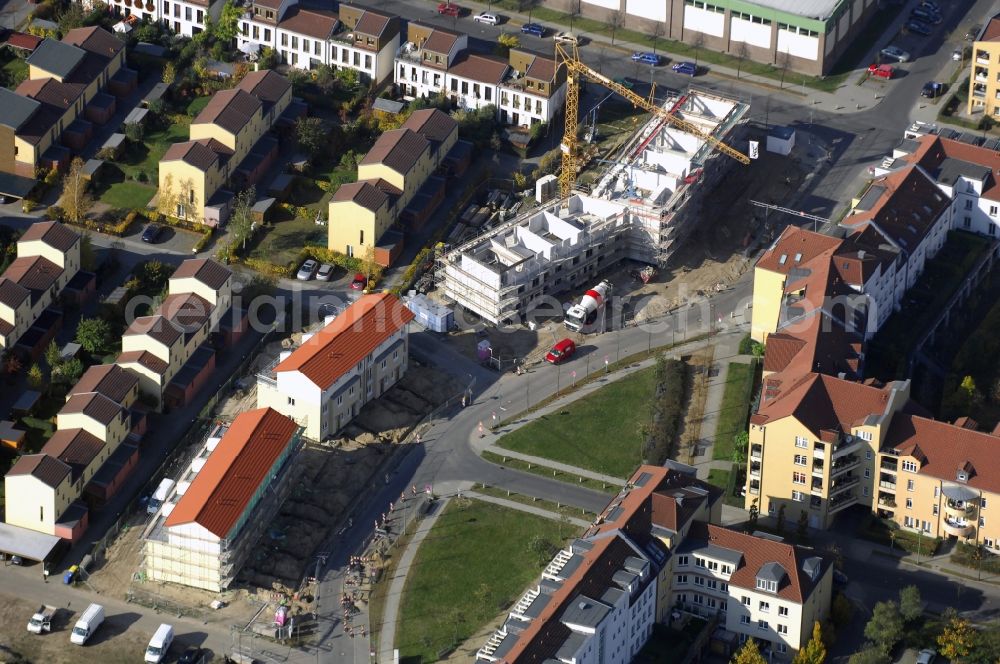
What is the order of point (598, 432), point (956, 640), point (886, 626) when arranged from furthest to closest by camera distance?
point (598, 432)
point (886, 626)
point (956, 640)

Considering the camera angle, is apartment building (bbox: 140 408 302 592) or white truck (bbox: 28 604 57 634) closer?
white truck (bbox: 28 604 57 634)

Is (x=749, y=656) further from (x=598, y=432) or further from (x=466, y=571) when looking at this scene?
(x=598, y=432)

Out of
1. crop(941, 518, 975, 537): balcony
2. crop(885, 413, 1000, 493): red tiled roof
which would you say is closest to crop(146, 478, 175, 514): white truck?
crop(885, 413, 1000, 493): red tiled roof

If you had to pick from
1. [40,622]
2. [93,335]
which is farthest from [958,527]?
[93,335]

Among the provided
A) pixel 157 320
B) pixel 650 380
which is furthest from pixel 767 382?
pixel 157 320

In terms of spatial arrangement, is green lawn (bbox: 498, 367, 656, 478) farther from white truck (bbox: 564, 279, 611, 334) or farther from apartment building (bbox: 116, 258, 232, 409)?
apartment building (bbox: 116, 258, 232, 409)

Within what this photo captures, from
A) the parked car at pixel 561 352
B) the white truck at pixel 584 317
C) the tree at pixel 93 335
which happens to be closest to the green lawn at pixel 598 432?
the parked car at pixel 561 352
